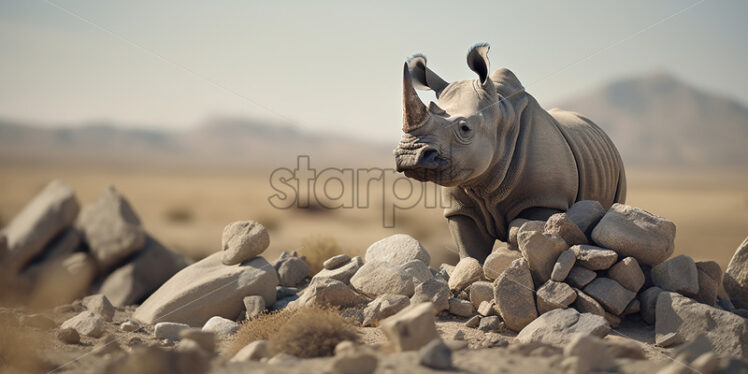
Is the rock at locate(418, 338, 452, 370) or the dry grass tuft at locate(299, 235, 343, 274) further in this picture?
the dry grass tuft at locate(299, 235, 343, 274)

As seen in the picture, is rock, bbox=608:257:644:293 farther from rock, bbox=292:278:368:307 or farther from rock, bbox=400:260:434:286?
rock, bbox=292:278:368:307

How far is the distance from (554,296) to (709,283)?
1.76m

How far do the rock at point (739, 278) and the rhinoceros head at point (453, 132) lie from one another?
2.90m

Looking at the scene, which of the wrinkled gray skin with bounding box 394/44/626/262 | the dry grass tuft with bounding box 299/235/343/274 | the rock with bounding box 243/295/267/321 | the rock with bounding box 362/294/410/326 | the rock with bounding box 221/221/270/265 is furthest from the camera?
the dry grass tuft with bounding box 299/235/343/274

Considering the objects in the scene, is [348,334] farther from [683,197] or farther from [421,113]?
[683,197]

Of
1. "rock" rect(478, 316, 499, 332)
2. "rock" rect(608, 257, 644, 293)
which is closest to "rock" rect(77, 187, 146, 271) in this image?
"rock" rect(478, 316, 499, 332)

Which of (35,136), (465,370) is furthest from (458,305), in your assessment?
(35,136)

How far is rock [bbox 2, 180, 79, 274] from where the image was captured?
1077cm

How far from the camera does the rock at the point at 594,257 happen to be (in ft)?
21.2

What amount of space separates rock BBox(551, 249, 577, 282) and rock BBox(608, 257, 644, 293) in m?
0.45

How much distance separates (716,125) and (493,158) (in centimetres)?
10076

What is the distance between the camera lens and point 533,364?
444 centimetres

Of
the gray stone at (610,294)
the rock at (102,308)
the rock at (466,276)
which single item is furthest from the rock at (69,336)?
the gray stone at (610,294)

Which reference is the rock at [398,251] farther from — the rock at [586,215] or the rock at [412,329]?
the rock at [412,329]
